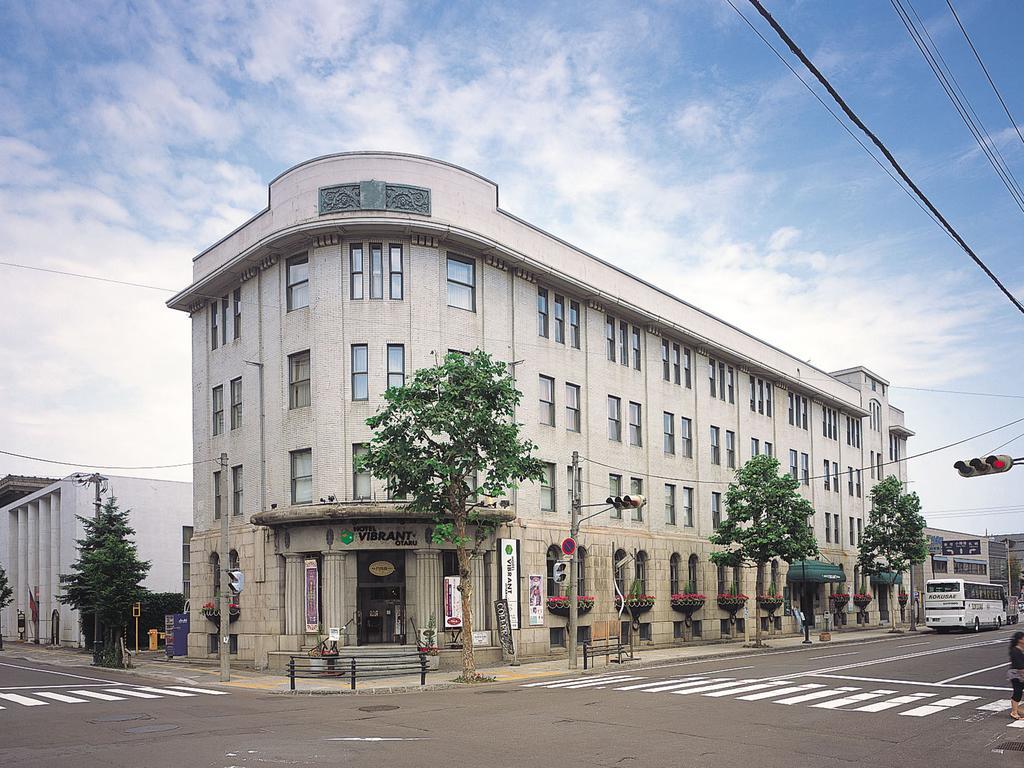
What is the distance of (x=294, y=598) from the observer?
114 ft

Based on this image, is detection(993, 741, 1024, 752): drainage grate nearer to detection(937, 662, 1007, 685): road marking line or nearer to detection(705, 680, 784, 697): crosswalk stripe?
detection(705, 680, 784, 697): crosswalk stripe

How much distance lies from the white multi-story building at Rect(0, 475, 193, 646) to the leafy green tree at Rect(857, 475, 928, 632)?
4577 centimetres

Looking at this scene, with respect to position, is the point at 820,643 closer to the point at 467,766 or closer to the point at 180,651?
the point at 180,651

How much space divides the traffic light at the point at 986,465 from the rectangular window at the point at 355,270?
20.9m

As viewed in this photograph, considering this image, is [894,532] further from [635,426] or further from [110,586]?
[110,586]

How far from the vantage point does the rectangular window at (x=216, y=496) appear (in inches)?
1642

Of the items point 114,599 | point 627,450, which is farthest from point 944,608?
point 114,599

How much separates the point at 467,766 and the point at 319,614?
2131cm

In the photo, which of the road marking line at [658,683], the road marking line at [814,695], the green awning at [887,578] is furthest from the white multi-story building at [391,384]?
the green awning at [887,578]

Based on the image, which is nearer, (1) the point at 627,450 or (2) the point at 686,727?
(2) the point at 686,727

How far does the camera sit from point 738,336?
188ft

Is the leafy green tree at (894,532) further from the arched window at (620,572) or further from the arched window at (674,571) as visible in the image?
the arched window at (620,572)

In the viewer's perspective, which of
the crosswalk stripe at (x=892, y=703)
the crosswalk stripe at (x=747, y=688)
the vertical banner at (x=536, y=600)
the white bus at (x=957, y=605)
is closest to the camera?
the crosswalk stripe at (x=892, y=703)

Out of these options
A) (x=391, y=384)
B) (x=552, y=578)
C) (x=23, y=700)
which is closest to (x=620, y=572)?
(x=552, y=578)
